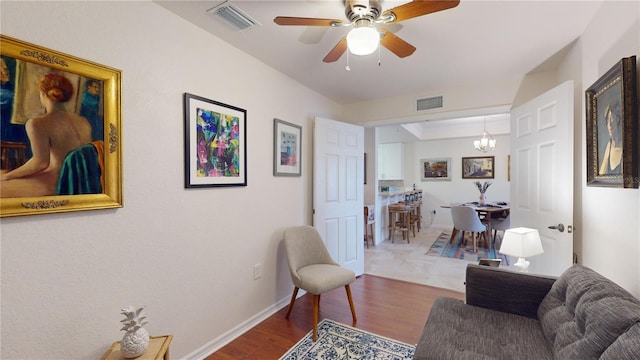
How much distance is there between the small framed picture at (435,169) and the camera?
7070 mm

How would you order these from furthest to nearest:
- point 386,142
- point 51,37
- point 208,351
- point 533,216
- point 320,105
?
point 386,142, point 320,105, point 533,216, point 208,351, point 51,37

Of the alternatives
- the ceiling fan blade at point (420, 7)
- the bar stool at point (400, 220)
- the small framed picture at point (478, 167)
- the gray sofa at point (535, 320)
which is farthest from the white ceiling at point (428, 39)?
the small framed picture at point (478, 167)

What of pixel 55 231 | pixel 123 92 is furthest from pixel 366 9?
pixel 55 231

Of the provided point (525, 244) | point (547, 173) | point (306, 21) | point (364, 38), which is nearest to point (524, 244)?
point (525, 244)

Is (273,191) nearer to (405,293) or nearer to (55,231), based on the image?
(55,231)

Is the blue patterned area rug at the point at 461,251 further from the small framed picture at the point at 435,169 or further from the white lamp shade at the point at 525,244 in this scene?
the white lamp shade at the point at 525,244

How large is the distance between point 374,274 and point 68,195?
3320 mm

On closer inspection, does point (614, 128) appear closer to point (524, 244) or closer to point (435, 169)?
point (524, 244)

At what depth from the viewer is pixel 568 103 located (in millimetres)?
2082

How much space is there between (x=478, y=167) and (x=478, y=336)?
20.1ft

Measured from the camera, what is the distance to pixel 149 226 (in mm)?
1674

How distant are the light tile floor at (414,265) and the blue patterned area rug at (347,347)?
144 cm

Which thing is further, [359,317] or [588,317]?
[359,317]

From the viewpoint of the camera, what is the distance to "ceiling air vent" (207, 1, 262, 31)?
171 centimetres
